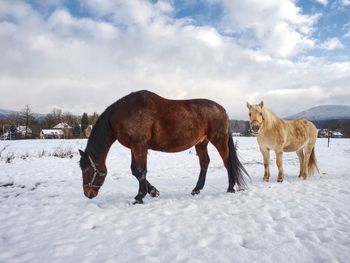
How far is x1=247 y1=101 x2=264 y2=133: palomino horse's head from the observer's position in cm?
683

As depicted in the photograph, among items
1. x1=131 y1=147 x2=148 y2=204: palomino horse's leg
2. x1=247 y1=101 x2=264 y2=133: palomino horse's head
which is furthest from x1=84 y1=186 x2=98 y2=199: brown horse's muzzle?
x1=247 y1=101 x2=264 y2=133: palomino horse's head

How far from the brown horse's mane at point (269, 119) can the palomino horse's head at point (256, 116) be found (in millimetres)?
155

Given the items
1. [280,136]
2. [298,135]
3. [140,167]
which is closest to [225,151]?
[140,167]

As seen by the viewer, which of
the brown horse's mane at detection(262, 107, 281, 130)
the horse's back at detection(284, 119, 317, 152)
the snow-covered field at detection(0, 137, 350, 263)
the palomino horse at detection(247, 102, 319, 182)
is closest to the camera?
the snow-covered field at detection(0, 137, 350, 263)

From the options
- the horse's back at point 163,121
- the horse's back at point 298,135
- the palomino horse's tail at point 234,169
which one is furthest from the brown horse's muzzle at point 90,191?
the horse's back at point 298,135

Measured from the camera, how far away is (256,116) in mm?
6922

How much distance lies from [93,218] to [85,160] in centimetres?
121

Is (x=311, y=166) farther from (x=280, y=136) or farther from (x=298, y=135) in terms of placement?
(x=280, y=136)

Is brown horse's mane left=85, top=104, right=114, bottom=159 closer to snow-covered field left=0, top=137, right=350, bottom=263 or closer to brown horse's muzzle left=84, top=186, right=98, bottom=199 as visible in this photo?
brown horse's muzzle left=84, top=186, right=98, bottom=199

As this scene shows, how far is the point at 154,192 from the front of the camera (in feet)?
18.1

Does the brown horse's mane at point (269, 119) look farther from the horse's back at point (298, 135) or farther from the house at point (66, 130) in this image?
the house at point (66, 130)

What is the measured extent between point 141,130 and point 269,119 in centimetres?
398

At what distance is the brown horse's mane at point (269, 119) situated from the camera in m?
7.24

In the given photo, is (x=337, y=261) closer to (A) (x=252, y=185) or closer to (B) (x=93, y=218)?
(B) (x=93, y=218)
